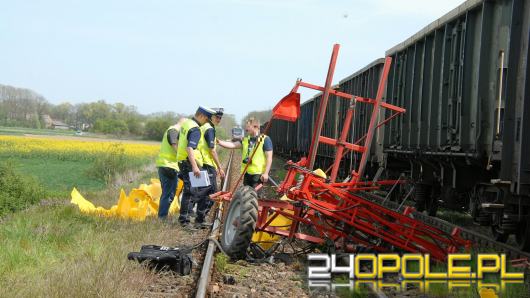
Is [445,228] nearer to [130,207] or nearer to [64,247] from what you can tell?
[130,207]

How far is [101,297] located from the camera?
5.04 metres

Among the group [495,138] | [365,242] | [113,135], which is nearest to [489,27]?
[495,138]

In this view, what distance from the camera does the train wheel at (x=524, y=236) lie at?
8133 mm

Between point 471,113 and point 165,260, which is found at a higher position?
point 471,113

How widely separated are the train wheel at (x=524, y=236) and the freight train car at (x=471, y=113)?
0.01 metres

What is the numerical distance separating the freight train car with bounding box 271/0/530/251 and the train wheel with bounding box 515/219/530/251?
0.01 meters

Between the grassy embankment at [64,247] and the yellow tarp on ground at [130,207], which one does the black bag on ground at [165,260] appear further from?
the yellow tarp on ground at [130,207]

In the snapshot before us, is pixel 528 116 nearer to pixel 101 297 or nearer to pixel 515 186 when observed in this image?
pixel 515 186

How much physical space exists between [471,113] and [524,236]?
5.88ft

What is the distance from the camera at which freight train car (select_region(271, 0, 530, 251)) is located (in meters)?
7.17

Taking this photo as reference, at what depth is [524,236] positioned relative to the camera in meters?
8.29

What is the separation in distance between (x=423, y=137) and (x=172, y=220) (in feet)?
14.5

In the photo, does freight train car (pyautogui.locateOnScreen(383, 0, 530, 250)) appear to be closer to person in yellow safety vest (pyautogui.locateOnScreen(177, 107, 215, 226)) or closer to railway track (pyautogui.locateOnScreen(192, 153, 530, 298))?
railway track (pyautogui.locateOnScreen(192, 153, 530, 298))

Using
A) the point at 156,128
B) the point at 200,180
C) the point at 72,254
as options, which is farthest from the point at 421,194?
the point at 156,128
